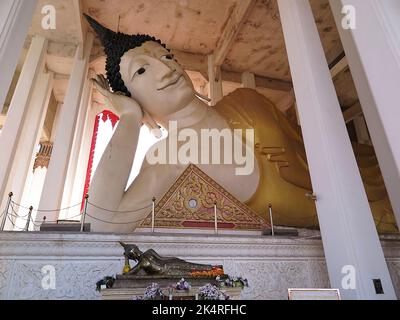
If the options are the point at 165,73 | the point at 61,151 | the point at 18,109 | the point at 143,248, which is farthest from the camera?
the point at 61,151

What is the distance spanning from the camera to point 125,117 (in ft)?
9.82

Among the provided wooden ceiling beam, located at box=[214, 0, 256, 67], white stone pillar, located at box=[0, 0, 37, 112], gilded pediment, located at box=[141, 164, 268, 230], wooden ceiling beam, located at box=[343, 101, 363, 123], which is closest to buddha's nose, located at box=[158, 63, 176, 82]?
gilded pediment, located at box=[141, 164, 268, 230]

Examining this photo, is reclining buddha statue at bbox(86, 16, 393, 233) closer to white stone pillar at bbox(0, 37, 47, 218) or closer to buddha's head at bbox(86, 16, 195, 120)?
buddha's head at bbox(86, 16, 195, 120)

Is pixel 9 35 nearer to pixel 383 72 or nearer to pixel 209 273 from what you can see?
pixel 209 273

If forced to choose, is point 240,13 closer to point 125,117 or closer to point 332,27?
point 332,27

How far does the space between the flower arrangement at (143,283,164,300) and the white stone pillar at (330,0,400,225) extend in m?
1.08

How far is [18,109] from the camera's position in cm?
360

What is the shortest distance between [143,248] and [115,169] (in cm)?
99

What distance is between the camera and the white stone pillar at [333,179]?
4.85 feet

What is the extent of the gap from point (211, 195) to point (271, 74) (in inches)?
142

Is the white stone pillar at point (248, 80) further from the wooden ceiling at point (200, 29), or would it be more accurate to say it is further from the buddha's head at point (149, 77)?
the buddha's head at point (149, 77)

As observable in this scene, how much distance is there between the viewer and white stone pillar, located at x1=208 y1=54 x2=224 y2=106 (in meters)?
4.78

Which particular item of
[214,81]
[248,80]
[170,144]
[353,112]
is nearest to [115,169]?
[170,144]
